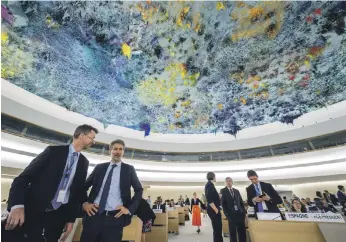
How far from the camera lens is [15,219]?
3.65ft

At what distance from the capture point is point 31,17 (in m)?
3.62

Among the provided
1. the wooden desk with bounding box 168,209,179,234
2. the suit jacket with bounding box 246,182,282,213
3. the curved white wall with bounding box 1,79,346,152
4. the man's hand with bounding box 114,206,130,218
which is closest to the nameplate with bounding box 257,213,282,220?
the suit jacket with bounding box 246,182,282,213

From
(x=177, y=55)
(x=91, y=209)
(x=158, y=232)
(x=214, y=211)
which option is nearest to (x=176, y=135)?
(x=177, y=55)

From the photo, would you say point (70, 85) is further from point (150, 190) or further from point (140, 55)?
point (150, 190)

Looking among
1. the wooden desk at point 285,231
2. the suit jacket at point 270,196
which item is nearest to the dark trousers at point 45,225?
the wooden desk at point 285,231

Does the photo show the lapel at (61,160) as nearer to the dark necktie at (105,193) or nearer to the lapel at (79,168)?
the lapel at (79,168)

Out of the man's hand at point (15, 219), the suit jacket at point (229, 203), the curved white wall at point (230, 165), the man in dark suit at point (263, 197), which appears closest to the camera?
the man's hand at point (15, 219)

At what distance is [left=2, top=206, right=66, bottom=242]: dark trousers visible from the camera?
1.17 m

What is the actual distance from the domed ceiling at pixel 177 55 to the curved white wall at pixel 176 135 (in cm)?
74

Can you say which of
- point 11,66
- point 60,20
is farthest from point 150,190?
point 60,20

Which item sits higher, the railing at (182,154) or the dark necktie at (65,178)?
the railing at (182,154)

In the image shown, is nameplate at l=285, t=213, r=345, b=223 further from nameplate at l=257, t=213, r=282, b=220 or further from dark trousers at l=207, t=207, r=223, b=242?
dark trousers at l=207, t=207, r=223, b=242

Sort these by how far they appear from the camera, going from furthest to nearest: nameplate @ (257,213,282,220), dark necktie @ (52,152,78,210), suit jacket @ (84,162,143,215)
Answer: nameplate @ (257,213,282,220) → suit jacket @ (84,162,143,215) → dark necktie @ (52,152,78,210)

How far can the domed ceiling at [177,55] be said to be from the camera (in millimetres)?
3647
